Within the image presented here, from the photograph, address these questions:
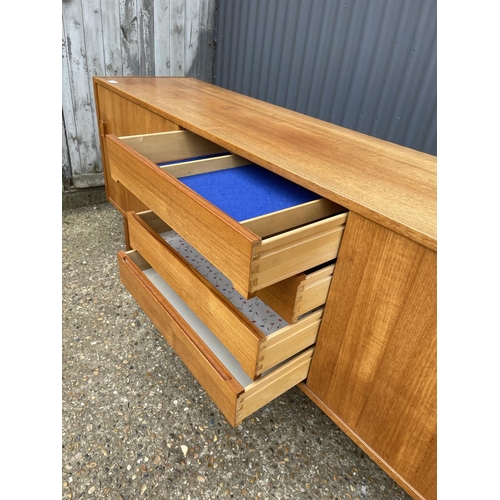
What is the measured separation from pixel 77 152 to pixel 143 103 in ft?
3.16


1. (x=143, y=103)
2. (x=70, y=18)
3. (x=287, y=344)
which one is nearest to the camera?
A: (x=287, y=344)

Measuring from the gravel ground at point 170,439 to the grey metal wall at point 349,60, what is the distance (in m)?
1.10

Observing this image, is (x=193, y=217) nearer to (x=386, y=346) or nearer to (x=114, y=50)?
(x=386, y=346)

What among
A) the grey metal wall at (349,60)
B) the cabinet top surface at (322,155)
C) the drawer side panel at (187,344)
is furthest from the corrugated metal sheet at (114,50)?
the drawer side panel at (187,344)

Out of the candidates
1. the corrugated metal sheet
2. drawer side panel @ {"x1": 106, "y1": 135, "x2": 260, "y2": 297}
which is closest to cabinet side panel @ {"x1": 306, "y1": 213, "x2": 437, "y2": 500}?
drawer side panel @ {"x1": 106, "y1": 135, "x2": 260, "y2": 297}

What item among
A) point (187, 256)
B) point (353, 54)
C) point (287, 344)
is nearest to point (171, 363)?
point (187, 256)

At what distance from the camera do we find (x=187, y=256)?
127 centimetres

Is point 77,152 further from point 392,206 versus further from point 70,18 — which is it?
point 392,206

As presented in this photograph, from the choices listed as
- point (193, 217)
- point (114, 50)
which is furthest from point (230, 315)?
point (114, 50)

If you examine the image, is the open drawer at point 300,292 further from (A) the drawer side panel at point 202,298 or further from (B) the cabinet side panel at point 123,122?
(B) the cabinet side panel at point 123,122

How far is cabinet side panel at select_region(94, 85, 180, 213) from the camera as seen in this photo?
4.51 ft

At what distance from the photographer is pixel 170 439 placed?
1.08m

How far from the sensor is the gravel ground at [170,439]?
985mm

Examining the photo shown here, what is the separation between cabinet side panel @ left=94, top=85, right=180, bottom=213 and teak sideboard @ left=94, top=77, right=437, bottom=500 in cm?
20
